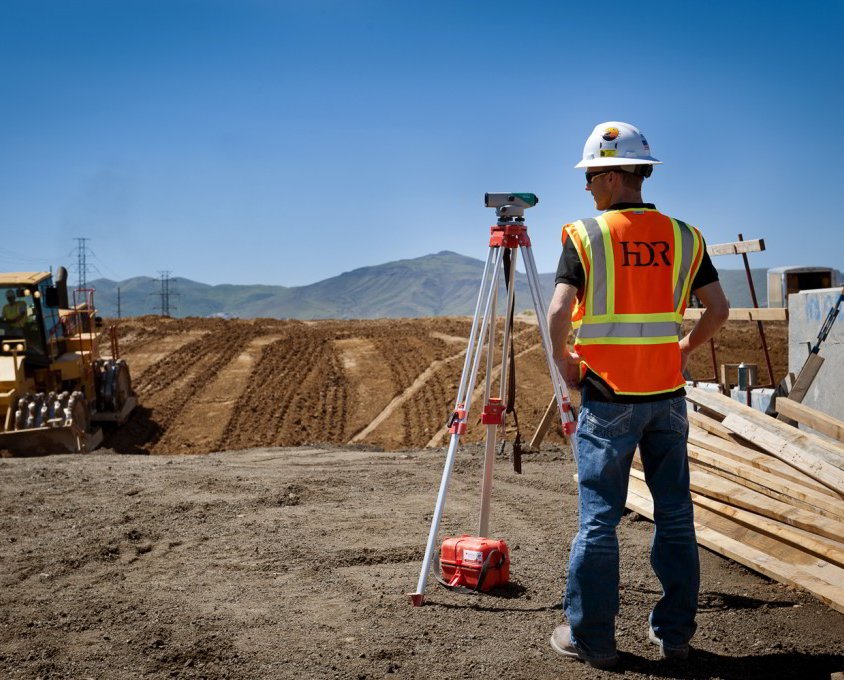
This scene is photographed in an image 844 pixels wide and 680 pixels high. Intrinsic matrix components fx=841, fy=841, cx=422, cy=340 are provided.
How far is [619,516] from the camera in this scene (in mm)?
3846

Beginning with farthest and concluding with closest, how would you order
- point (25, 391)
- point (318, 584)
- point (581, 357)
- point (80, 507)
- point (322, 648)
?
point (25, 391)
point (80, 507)
point (318, 584)
point (322, 648)
point (581, 357)

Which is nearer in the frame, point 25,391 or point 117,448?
point 25,391

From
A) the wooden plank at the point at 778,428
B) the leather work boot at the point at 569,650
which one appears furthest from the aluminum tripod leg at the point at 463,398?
the wooden plank at the point at 778,428

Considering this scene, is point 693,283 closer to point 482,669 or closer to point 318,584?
point 482,669

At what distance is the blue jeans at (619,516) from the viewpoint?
3.80 m

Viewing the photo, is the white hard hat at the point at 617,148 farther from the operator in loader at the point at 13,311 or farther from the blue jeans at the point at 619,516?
the operator in loader at the point at 13,311

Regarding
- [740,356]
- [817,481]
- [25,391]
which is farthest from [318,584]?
[740,356]

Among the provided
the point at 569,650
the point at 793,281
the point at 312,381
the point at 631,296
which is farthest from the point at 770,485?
the point at 312,381

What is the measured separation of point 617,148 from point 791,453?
10.9 feet

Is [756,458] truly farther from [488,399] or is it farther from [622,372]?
[622,372]

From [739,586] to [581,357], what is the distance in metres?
2.26

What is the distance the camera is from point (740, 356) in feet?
79.0

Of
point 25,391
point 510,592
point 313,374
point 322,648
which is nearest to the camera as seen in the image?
point 322,648

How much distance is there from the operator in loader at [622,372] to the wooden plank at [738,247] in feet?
20.4
